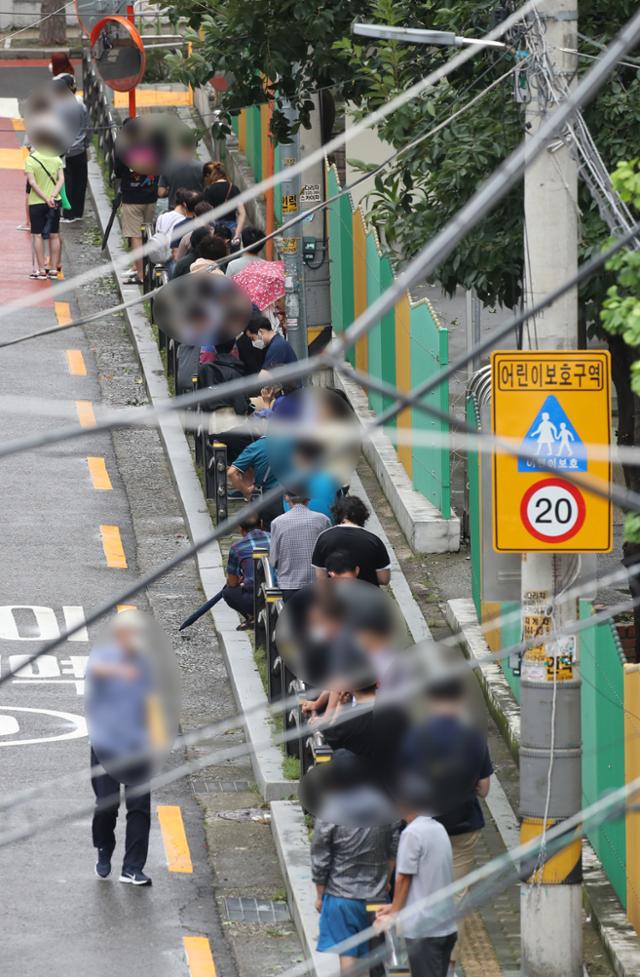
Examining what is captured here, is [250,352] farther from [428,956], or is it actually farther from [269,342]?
[428,956]

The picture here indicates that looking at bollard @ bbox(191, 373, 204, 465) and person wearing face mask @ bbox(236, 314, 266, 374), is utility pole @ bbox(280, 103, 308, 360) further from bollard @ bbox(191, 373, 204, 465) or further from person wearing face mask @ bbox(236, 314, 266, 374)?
person wearing face mask @ bbox(236, 314, 266, 374)

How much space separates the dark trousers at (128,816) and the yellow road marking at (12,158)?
1910 centimetres

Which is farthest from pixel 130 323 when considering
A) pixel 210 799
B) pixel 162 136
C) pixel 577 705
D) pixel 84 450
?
pixel 577 705

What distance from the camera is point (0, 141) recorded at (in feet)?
98.5

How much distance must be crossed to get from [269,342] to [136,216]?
7.28m

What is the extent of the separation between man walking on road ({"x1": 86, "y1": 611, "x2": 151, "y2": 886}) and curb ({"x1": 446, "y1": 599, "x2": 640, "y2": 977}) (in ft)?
7.20

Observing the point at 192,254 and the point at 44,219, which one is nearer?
the point at 192,254

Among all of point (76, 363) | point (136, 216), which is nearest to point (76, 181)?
point (136, 216)

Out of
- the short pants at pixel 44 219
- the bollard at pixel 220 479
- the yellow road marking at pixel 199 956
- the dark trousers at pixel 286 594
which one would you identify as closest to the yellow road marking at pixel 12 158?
the short pants at pixel 44 219

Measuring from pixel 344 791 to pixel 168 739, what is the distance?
1.19 metres

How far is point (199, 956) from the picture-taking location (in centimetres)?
966

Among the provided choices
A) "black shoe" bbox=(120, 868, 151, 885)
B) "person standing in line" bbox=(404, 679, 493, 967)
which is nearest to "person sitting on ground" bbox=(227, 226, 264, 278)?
"black shoe" bbox=(120, 868, 151, 885)

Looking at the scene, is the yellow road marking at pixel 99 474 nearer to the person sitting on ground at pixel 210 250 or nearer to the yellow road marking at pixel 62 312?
the person sitting on ground at pixel 210 250

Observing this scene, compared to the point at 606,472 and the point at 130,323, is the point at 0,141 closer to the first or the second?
the point at 130,323
